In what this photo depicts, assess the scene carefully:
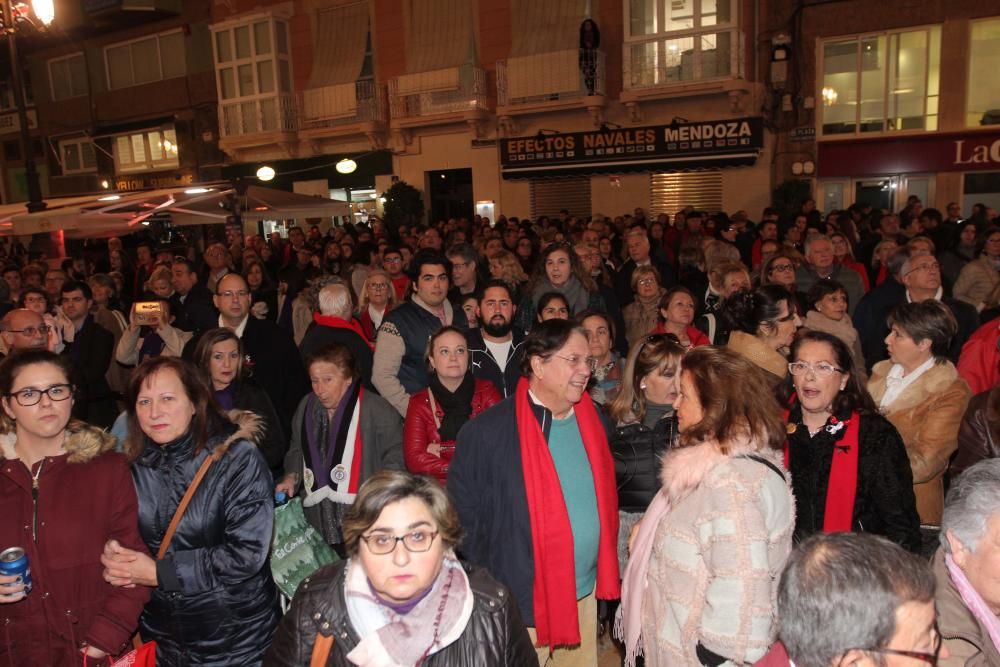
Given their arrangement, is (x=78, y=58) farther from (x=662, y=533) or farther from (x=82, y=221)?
(x=662, y=533)

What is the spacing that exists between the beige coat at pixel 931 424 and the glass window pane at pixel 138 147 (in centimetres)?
2621

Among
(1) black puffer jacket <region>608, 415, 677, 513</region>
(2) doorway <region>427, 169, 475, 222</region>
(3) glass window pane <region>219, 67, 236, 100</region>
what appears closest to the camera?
(1) black puffer jacket <region>608, 415, 677, 513</region>

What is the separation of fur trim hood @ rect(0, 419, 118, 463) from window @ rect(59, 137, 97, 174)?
1077 inches

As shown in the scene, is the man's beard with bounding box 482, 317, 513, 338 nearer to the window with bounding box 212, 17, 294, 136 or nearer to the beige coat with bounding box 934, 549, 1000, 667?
the beige coat with bounding box 934, 549, 1000, 667

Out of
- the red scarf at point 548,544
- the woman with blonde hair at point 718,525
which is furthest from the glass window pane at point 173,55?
the woman with blonde hair at point 718,525

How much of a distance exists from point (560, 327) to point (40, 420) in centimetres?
203

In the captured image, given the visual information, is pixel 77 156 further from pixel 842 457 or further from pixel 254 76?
pixel 842 457

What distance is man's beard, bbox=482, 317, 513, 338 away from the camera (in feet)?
14.8

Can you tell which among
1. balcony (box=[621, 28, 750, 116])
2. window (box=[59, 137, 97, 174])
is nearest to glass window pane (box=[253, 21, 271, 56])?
window (box=[59, 137, 97, 174])

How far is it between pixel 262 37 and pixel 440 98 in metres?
6.37

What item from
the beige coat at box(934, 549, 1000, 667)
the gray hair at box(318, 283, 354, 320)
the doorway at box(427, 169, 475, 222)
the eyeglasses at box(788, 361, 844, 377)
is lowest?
the beige coat at box(934, 549, 1000, 667)

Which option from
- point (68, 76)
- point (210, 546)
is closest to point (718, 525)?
point (210, 546)

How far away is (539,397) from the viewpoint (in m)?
3.06

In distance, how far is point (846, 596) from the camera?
1653 mm
